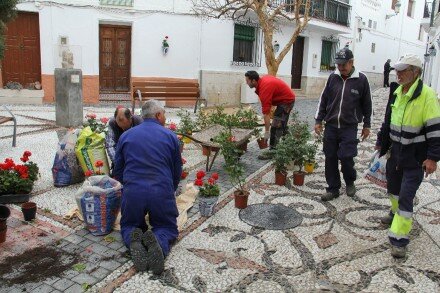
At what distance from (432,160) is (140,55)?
1082 cm

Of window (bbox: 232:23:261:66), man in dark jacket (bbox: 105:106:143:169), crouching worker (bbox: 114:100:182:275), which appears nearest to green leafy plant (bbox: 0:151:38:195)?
man in dark jacket (bbox: 105:106:143:169)

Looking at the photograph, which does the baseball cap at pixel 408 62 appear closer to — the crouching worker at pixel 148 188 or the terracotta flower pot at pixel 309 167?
the crouching worker at pixel 148 188

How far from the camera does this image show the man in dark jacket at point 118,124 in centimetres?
457

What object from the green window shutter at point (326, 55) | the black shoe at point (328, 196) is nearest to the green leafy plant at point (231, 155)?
the black shoe at point (328, 196)

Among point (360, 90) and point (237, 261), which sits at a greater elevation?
point (360, 90)

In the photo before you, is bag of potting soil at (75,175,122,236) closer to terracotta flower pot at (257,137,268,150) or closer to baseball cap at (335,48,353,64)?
baseball cap at (335,48,353,64)

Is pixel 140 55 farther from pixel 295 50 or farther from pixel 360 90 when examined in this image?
pixel 360 90

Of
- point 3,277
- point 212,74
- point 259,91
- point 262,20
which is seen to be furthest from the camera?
point 212,74

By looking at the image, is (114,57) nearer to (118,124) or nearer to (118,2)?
(118,2)

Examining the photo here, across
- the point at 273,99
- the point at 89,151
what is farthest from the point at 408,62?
the point at 89,151

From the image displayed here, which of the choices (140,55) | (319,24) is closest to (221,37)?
(140,55)

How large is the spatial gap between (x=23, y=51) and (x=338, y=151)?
10656 mm

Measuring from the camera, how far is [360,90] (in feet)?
15.4

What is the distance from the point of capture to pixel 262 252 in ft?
12.1
